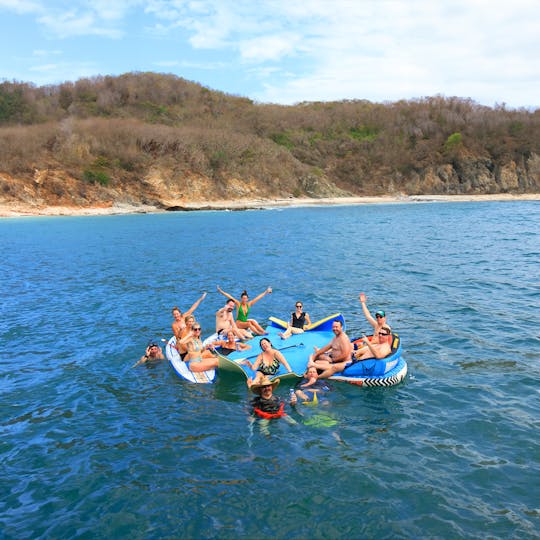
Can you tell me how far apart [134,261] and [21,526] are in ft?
71.8

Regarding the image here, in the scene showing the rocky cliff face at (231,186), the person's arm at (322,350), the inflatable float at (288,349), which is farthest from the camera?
the rocky cliff face at (231,186)

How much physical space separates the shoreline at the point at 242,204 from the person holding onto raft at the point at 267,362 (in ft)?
178

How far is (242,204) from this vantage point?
229ft

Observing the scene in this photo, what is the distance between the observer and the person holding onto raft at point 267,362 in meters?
10.1

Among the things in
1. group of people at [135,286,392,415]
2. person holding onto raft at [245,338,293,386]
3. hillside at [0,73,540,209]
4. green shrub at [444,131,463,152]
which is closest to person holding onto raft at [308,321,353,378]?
group of people at [135,286,392,415]

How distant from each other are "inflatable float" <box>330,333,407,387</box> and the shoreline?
55.0m

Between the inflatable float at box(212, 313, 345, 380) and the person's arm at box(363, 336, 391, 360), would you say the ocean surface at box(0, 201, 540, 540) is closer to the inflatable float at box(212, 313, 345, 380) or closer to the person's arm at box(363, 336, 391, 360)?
the inflatable float at box(212, 313, 345, 380)

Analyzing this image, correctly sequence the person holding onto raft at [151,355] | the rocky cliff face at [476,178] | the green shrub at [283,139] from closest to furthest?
1. the person holding onto raft at [151,355]
2. the rocky cliff face at [476,178]
3. the green shrub at [283,139]

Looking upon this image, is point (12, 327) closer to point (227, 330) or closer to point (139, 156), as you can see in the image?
point (227, 330)

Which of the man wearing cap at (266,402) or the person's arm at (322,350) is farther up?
the person's arm at (322,350)

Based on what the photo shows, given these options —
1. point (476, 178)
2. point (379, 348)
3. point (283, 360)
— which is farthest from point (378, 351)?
point (476, 178)

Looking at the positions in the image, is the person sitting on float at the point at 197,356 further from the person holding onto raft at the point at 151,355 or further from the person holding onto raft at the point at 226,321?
the person holding onto raft at the point at 226,321

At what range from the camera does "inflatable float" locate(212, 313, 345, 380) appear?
10578 millimetres

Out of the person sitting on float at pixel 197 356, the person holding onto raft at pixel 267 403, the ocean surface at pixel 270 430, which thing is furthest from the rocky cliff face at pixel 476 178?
the person holding onto raft at pixel 267 403
